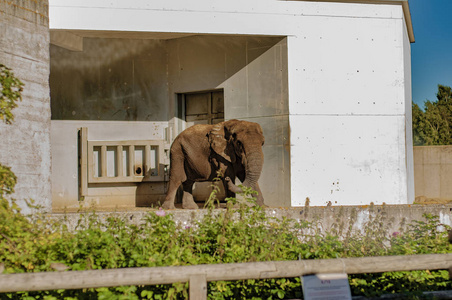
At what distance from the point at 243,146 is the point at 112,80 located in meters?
4.61

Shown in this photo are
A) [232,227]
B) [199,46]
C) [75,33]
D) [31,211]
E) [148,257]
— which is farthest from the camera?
[199,46]

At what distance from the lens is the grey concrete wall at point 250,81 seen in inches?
488

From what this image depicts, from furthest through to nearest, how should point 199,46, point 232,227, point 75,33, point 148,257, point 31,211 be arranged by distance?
point 199,46, point 75,33, point 31,211, point 232,227, point 148,257

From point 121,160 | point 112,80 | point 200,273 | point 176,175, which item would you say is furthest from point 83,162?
point 200,273

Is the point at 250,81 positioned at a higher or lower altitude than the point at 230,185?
higher

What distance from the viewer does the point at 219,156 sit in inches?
482

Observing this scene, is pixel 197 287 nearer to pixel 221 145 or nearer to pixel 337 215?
pixel 337 215

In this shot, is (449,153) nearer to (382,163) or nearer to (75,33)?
(382,163)

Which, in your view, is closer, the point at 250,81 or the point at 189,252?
the point at 189,252

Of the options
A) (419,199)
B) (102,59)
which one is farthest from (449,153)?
(102,59)

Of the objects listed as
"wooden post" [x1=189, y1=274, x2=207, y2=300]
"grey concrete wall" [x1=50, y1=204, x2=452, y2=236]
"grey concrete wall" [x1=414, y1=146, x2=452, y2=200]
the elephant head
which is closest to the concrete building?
the elephant head

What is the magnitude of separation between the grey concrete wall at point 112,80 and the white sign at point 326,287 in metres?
10.1

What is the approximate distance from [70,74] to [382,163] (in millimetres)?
7377

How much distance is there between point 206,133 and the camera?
1259 cm
